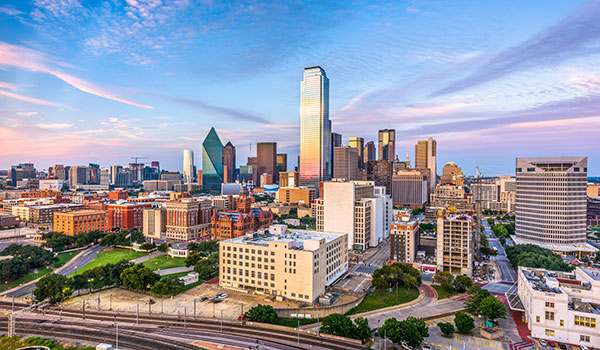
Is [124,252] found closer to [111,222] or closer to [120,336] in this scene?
[111,222]

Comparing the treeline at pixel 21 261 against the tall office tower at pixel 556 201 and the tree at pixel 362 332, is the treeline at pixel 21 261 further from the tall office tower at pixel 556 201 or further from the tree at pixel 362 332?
the tall office tower at pixel 556 201

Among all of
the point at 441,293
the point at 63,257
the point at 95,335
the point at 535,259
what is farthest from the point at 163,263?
the point at 535,259

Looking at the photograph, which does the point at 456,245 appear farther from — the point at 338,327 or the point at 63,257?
the point at 63,257

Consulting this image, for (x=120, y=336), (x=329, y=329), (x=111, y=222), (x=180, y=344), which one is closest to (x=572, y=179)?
(x=329, y=329)

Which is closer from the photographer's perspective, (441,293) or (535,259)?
(441,293)

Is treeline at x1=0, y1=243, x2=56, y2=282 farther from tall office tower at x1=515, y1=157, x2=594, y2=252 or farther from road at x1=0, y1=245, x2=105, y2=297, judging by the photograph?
tall office tower at x1=515, y1=157, x2=594, y2=252

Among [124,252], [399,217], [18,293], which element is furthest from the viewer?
[124,252]
